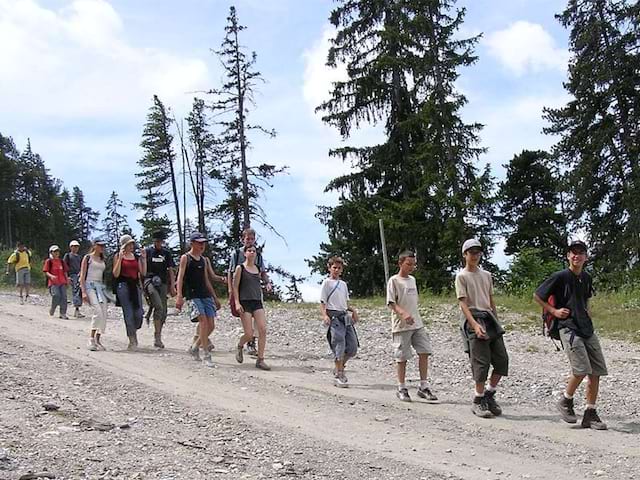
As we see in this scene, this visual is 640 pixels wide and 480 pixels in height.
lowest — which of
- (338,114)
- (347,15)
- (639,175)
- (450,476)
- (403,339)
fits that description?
(450,476)

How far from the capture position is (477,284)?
745 centimetres

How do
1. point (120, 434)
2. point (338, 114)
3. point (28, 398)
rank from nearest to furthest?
1. point (120, 434)
2. point (28, 398)
3. point (338, 114)

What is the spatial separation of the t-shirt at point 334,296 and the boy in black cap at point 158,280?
3656mm

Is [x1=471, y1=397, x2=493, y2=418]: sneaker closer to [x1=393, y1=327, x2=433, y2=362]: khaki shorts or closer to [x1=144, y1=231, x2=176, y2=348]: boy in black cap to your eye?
[x1=393, y1=327, x2=433, y2=362]: khaki shorts

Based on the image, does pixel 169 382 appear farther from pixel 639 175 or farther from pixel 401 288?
pixel 639 175

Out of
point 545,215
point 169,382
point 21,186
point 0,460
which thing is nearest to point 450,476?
point 0,460

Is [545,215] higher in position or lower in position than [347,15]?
lower

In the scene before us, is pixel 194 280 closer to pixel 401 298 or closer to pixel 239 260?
pixel 239 260

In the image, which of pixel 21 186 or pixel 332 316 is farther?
pixel 21 186

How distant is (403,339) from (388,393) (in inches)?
33.4

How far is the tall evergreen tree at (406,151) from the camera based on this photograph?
950 inches

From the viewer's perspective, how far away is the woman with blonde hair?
36.0ft

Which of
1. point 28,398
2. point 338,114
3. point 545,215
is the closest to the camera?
point 28,398

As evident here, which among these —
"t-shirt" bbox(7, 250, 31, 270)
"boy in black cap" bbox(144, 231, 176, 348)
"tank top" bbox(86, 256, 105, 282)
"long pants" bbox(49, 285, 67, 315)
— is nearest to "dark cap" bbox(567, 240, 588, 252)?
"boy in black cap" bbox(144, 231, 176, 348)
